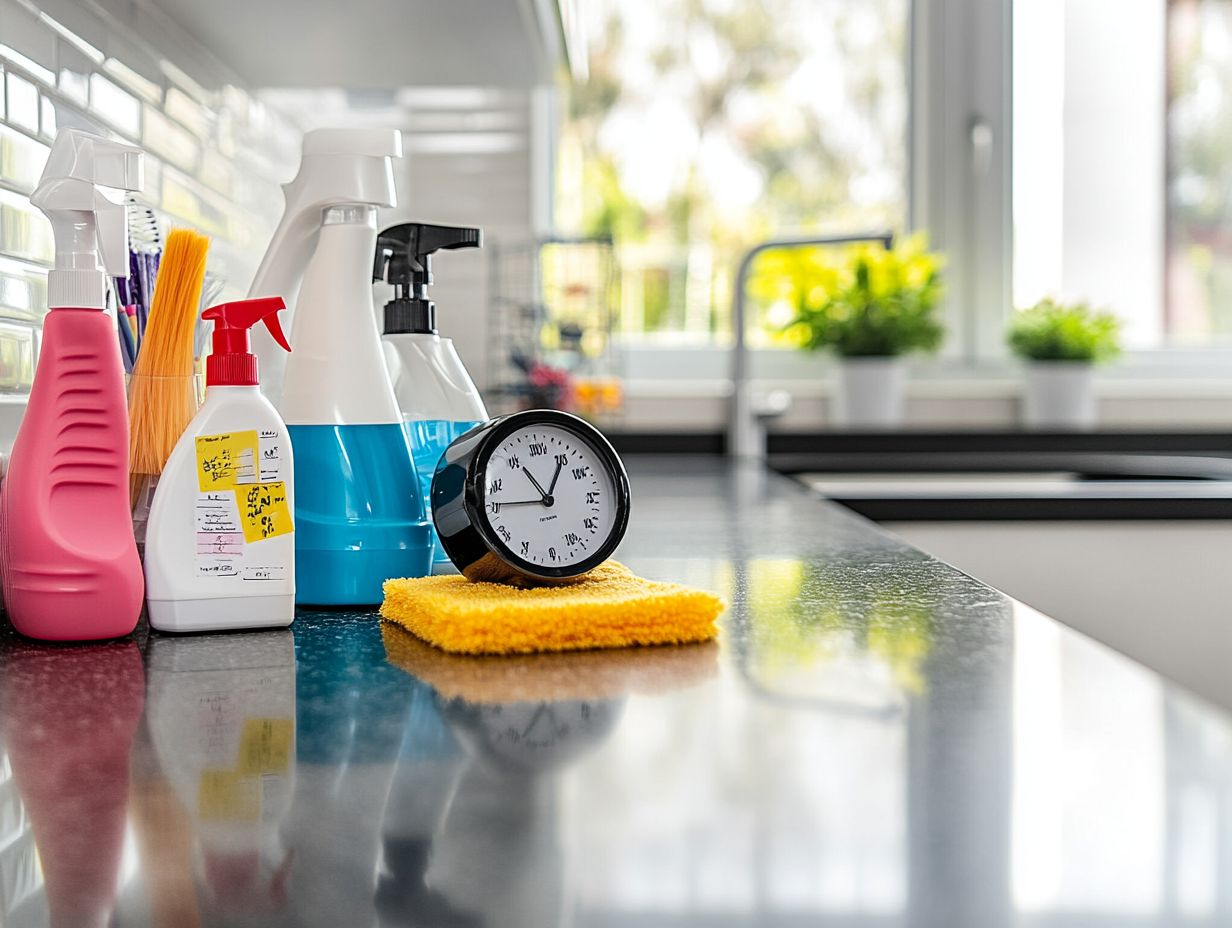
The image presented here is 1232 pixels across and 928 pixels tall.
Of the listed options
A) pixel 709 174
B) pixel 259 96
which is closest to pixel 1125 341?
pixel 709 174

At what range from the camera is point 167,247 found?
2.61ft

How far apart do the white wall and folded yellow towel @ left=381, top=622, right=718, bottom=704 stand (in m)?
1.26

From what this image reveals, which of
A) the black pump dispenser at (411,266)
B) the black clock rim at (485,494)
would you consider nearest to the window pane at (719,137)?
the black pump dispenser at (411,266)

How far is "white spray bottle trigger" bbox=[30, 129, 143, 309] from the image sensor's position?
27.4 inches

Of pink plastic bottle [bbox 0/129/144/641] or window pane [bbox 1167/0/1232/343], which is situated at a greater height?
window pane [bbox 1167/0/1232/343]

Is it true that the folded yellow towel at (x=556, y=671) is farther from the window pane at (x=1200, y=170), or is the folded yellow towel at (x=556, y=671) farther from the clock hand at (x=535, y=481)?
the window pane at (x=1200, y=170)

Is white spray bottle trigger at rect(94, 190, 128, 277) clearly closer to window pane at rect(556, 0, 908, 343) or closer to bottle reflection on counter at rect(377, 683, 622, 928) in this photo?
bottle reflection on counter at rect(377, 683, 622, 928)

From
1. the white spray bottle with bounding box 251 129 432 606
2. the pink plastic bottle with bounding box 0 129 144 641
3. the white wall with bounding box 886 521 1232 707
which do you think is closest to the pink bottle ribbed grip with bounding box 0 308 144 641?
the pink plastic bottle with bounding box 0 129 144 641

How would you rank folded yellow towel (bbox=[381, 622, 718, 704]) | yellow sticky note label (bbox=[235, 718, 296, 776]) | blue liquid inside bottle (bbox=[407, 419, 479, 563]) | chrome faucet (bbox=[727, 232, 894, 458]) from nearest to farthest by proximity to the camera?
yellow sticky note label (bbox=[235, 718, 296, 776]) < folded yellow towel (bbox=[381, 622, 718, 704]) < blue liquid inside bottle (bbox=[407, 419, 479, 563]) < chrome faucet (bbox=[727, 232, 894, 458])

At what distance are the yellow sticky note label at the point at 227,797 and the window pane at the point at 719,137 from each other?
2711 millimetres

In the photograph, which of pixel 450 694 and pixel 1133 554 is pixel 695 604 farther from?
pixel 1133 554

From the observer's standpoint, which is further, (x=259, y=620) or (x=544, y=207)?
(x=544, y=207)

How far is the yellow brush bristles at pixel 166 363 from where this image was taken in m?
0.79

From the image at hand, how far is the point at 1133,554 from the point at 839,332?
3.72 feet
